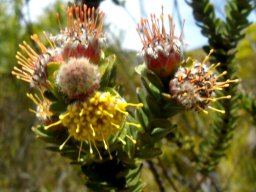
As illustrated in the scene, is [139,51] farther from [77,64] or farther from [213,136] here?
[213,136]

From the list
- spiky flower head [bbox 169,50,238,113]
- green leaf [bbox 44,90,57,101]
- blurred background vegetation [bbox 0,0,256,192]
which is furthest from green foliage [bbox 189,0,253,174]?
blurred background vegetation [bbox 0,0,256,192]

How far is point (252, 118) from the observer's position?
2.47m

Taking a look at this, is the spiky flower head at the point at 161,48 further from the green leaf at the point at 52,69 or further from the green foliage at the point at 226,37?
the green foliage at the point at 226,37

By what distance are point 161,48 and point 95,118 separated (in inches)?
10.3

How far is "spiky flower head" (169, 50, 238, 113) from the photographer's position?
4.60 ft

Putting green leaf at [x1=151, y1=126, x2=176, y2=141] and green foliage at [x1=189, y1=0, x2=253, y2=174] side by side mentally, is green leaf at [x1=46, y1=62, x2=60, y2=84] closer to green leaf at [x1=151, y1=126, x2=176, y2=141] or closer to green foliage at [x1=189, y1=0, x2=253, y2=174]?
green leaf at [x1=151, y1=126, x2=176, y2=141]

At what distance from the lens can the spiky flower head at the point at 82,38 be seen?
1.40 metres

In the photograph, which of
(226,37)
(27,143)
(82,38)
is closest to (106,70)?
(82,38)

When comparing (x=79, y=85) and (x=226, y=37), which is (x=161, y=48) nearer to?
(x=79, y=85)

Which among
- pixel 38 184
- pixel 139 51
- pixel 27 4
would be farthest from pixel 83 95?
pixel 38 184

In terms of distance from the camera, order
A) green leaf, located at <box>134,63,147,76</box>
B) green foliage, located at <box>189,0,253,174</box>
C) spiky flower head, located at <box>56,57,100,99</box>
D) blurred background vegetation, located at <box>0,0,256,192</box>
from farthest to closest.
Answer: blurred background vegetation, located at <box>0,0,256,192</box> → green foliage, located at <box>189,0,253,174</box> → green leaf, located at <box>134,63,147,76</box> → spiky flower head, located at <box>56,57,100,99</box>

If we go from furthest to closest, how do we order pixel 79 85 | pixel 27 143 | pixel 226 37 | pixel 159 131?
pixel 27 143
pixel 226 37
pixel 159 131
pixel 79 85

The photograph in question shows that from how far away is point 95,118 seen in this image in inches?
53.9

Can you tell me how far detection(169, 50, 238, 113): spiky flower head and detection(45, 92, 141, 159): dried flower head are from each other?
15 cm
